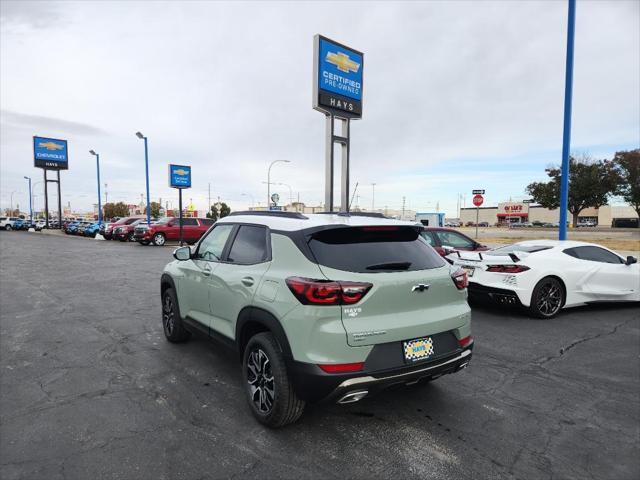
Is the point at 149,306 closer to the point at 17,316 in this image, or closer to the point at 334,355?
the point at 17,316

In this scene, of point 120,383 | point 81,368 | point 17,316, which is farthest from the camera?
point 17,316

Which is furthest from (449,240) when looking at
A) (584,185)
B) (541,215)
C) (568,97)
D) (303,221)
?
(541,215)

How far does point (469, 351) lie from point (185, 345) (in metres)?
3.52

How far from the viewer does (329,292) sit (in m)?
2.78

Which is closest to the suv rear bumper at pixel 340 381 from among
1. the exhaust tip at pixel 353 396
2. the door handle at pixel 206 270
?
the exhaust tip at pixel 353 396

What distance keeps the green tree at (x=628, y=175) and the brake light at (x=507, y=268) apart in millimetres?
55170

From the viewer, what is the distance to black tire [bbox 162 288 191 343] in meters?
5.00

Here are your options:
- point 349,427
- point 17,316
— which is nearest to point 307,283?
point 349,427

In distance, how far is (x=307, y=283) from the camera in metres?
2.82

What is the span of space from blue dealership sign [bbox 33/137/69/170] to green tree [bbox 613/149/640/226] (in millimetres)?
74303

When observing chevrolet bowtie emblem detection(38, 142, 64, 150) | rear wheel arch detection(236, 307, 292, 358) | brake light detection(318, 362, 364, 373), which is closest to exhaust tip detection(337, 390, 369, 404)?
brake light detection(318, 362, 364, 373)

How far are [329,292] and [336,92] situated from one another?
41.2 ft

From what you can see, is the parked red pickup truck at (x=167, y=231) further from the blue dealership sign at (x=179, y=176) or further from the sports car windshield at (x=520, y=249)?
the sports car windshield at (x=520, y=249)

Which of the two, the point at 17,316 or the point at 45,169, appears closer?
the point at 17,316
